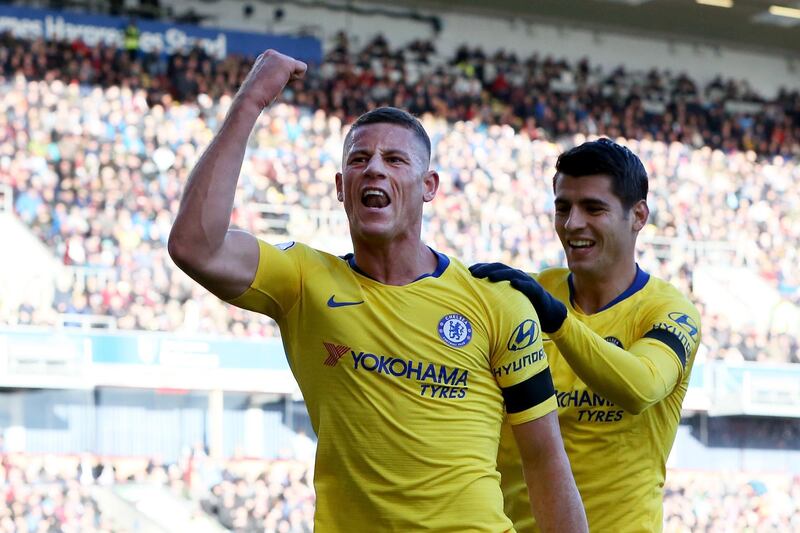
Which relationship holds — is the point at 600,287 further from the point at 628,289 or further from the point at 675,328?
the point at 675,328

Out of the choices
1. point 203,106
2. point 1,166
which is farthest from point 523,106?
point 1,166

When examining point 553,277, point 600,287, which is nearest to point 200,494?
point 553,277

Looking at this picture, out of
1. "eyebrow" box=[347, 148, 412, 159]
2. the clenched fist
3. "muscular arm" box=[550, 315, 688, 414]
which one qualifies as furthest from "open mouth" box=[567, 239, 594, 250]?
the clenched fist

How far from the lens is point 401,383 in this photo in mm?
3430

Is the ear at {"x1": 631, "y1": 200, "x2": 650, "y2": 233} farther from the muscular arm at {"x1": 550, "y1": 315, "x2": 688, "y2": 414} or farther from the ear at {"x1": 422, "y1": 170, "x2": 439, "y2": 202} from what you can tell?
the ear at {"x1": 422, "y1": 170, "x2": 439, "y2": 202}

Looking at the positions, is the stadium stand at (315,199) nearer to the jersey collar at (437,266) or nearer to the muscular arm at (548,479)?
the jersey collar at (437,266)

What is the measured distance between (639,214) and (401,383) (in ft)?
5.82

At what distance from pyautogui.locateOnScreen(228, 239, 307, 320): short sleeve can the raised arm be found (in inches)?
2.1

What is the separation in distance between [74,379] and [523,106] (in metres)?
12.9

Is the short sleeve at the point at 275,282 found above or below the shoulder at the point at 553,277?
above

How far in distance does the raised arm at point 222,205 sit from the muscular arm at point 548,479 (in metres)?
0.94

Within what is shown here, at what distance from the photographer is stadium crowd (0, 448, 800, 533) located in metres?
16.6

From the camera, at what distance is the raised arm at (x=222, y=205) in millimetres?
3111

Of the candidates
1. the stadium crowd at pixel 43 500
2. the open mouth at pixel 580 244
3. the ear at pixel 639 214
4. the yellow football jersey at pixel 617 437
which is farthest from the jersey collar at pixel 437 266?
the stadium crowd at pixel 43 500
